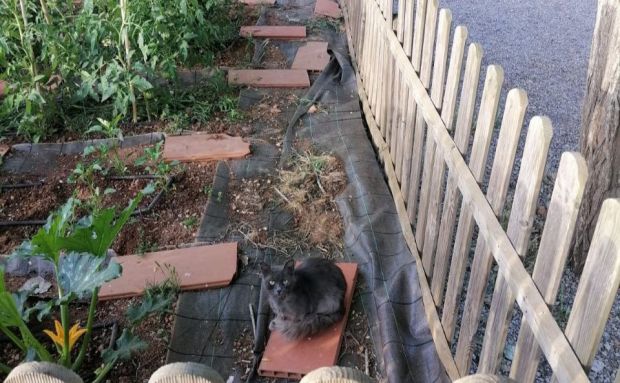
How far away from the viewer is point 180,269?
3.19m

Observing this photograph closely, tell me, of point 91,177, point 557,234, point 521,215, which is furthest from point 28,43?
point 557,234

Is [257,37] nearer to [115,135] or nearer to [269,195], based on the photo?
[115,135]

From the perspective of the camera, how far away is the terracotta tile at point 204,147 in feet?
13.7

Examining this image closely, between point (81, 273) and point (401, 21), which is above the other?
point (401, 21)

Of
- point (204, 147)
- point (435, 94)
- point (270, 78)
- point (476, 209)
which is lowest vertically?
point (204, 147)

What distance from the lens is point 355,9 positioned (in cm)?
532

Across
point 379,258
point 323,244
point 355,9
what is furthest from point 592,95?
point 355,9

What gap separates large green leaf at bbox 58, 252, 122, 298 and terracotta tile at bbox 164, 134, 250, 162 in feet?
6.39

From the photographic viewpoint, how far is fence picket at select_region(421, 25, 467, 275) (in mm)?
2516

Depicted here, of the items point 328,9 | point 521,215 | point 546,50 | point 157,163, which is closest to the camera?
point 521,215

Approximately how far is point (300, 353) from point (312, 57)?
3.50m

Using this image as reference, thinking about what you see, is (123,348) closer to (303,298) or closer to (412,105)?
(303,298)

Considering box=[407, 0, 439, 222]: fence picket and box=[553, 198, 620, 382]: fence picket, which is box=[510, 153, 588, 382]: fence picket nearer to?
box=[553, 198, 620, 382]: fence picket

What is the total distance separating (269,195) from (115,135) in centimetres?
137
